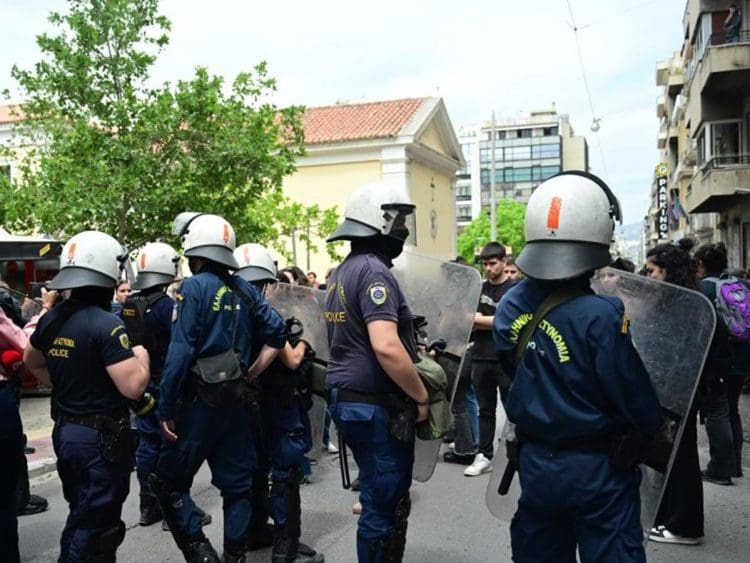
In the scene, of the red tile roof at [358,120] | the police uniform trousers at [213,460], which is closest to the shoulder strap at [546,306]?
the police uniform trousers at [213,460]

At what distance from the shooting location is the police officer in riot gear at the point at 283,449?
4.24m

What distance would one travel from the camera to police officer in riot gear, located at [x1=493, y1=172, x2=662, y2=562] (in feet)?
8.14

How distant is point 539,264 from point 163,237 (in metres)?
12.5

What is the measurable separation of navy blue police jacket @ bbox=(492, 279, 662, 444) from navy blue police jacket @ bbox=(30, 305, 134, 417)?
1895 mm

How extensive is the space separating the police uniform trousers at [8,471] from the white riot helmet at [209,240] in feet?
3.63

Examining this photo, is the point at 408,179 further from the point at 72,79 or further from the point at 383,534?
the point at 383,534

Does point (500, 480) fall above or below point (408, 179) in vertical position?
below

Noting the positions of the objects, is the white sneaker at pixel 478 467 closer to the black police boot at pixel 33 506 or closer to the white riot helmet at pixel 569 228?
the black police boot at pixel 33 506

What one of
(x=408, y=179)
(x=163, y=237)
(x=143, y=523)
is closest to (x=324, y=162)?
(x=408, y=179)

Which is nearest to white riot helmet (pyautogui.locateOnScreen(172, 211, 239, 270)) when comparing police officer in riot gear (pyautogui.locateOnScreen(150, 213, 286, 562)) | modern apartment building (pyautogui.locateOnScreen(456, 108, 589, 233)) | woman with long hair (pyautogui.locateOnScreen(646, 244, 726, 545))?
police officer in riot gear (pyautogui.locateOnScreen(150, 213, 286, 562))

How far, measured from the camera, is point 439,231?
38406mm

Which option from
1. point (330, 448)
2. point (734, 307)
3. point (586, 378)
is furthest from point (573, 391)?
point (330, 448)

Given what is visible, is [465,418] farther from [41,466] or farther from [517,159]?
[517,159]

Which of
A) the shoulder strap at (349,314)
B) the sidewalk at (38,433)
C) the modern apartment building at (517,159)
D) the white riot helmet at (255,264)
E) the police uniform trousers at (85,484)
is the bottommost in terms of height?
the sidewalk at (38,433)
